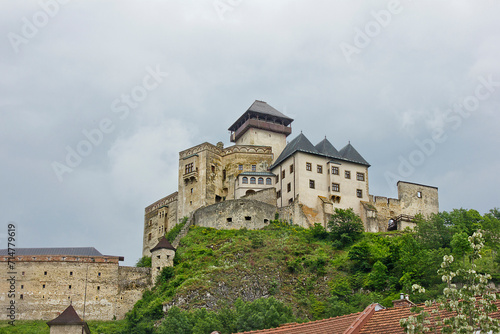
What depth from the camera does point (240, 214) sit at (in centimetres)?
7662

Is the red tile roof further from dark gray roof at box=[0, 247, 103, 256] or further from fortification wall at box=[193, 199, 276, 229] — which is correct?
dark gray roof at box=[0, 247, 103, 256]

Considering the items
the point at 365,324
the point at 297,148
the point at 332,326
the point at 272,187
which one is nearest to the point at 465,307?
the point at 365,324

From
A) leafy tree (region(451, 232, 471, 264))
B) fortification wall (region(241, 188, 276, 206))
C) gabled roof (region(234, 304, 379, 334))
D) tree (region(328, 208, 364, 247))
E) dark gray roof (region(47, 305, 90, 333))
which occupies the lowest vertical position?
gabled roof (region(234, 304, 379, 334))

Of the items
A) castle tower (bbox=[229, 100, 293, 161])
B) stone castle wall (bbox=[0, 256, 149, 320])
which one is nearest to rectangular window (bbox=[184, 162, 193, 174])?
castle tower (bbox=[229, 100, 293, 161])

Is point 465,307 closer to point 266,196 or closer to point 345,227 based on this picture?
point 345,227

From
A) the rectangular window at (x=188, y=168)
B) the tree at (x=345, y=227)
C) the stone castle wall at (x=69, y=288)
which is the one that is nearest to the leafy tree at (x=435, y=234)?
the tree at (x=345, y=227)

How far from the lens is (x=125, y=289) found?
70750 mm

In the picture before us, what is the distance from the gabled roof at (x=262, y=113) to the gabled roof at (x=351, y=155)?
36.6 feet

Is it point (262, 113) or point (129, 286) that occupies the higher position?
point (262, 113)

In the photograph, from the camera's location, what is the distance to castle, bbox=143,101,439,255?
77188 millimetres

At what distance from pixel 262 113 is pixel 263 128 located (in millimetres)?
2275

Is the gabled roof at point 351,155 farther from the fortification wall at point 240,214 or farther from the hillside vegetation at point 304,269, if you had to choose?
the fortification wall at point 240,214

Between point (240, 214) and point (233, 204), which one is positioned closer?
point (240, 214)

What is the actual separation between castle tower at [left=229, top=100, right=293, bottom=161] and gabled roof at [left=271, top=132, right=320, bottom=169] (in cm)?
371
